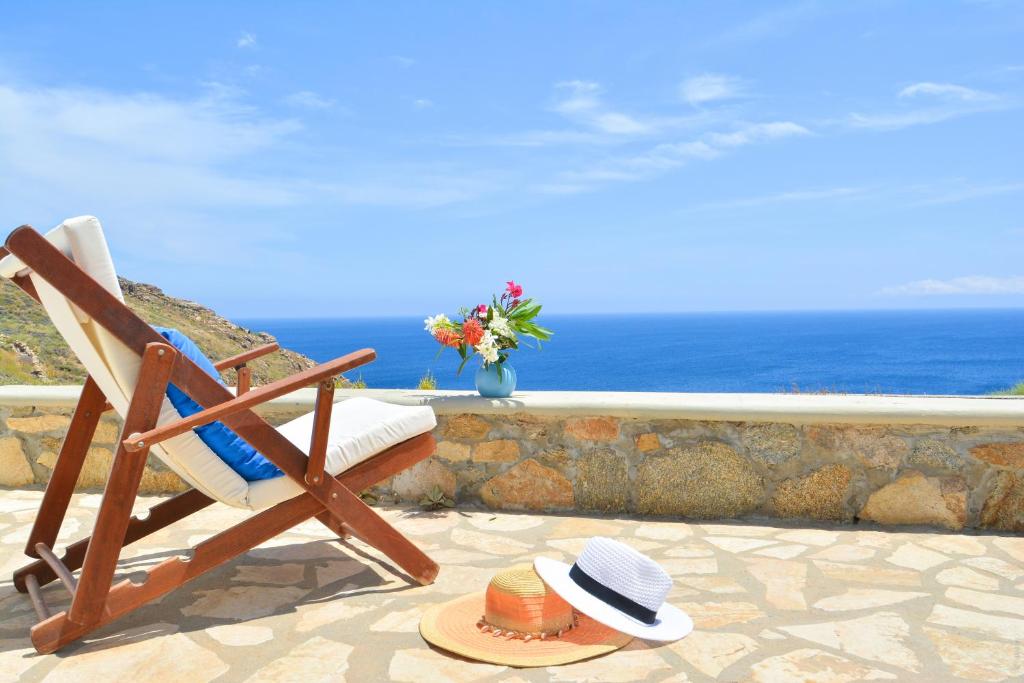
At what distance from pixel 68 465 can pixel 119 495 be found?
72 cm

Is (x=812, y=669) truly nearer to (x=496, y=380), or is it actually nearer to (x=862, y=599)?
(x=862, y=599)

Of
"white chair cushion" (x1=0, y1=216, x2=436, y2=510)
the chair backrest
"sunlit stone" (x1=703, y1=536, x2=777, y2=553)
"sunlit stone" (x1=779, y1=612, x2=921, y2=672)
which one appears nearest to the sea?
"sunlit stone" (x1=703, y1=536, x2=777, y2=553)

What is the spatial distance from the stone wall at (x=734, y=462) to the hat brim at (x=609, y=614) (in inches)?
50.5

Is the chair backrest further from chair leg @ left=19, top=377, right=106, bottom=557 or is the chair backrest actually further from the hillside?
the hillside

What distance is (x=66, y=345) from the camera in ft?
47.7

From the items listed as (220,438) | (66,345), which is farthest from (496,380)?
(66,345)

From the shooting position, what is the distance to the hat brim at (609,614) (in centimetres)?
203

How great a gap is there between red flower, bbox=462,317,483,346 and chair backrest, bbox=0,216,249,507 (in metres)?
1.50

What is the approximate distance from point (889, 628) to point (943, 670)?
0.89 feet

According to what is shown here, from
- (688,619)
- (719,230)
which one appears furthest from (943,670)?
(719,230)

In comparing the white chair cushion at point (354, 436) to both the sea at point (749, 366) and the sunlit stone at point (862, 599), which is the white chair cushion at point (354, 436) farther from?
the sea at point (749, 366)

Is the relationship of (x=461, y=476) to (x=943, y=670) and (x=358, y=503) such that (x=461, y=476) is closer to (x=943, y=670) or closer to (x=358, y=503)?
(x=358, y=503)

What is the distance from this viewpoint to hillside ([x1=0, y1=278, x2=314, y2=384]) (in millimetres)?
12930

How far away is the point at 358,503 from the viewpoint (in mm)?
2588
